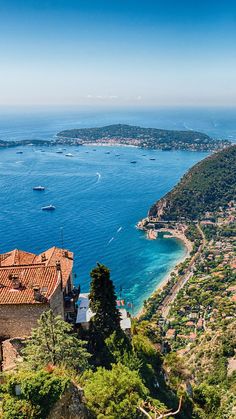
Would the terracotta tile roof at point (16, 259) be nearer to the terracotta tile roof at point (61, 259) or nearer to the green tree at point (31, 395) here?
the terracotta tile roof at point (61, 259)

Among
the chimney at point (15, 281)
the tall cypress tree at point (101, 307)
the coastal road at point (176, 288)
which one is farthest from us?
the coastal road at point (176, 288)

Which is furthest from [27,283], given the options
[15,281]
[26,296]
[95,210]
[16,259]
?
[95,210]

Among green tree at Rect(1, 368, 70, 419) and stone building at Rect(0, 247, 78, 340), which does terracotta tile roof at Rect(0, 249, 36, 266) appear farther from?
green tree at Rect(1, 368, 70, 419)

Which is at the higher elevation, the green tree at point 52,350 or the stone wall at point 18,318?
the green tree at point 52,350

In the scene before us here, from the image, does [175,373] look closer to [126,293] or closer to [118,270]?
[126,293]

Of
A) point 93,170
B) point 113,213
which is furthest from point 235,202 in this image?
point 93,170

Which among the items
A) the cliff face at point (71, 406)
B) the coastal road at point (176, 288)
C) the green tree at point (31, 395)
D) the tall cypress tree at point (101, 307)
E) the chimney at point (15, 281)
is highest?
the green tree at point (31, 395)

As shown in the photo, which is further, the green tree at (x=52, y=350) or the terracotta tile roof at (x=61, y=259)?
the terracotta tile roof at (x=61, y=259)

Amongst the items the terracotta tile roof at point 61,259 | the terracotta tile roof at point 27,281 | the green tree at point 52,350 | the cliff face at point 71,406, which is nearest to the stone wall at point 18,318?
the terracotta tile roof at point 27,281
